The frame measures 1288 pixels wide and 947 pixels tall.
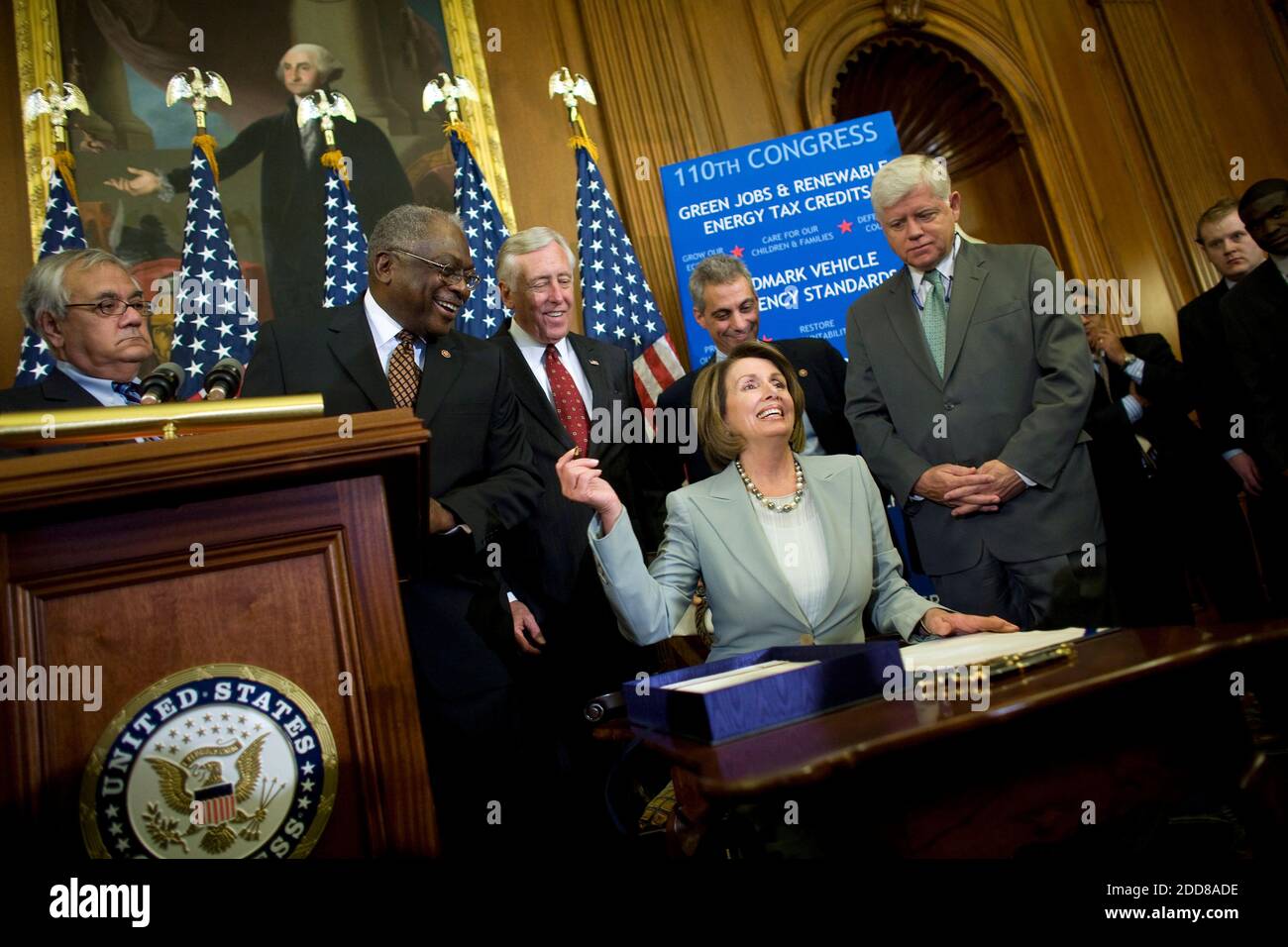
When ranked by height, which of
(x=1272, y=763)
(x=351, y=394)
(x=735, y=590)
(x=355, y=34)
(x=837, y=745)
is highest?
(x=355, y=34)

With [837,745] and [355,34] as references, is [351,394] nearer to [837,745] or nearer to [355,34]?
[837,745]

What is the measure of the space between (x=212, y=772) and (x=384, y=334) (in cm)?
163

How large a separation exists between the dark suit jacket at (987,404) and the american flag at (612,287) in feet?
5.82

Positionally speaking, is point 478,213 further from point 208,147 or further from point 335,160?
point 208,147

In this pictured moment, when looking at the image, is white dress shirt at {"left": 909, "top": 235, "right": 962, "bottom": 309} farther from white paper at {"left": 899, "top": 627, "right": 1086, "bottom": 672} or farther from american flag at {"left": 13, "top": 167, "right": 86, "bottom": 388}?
american flag at {"left": 13, "top": 167, "right": 86, "bottom": 388}

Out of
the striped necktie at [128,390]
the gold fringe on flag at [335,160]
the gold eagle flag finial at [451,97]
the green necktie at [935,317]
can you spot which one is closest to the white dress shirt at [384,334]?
the striped necktie at [128,390]

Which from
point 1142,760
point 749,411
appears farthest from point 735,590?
point 1142,760

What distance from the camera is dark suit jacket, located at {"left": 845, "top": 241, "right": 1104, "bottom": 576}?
279 cm

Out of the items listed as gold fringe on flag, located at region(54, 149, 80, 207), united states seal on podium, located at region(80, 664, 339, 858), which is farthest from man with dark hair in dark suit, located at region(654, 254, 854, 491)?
gold fringe on flag, located at region(54, 149, 80, 207)

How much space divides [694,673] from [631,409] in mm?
2138

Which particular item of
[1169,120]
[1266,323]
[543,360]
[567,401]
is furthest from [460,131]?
[1169,120]

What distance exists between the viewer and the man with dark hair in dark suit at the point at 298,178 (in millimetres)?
5172

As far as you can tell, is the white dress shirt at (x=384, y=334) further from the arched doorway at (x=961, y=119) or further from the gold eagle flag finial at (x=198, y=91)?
the arched doorway at (x=961, y=119)

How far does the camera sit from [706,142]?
6125mm
